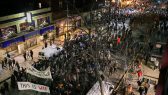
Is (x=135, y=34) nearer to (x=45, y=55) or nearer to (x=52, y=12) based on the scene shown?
(x=52, y=12)

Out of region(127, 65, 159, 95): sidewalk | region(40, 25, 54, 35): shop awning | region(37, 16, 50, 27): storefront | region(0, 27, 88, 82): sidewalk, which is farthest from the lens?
region(37, 16, 50, 27): storefront

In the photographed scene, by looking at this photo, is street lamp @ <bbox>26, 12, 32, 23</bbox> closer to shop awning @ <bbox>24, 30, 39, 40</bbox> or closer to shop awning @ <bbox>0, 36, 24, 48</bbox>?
shop awning @ <bbox>24, 30, 39, 40</bbox>

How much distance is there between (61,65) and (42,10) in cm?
1516

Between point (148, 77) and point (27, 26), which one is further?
point (27, 26)

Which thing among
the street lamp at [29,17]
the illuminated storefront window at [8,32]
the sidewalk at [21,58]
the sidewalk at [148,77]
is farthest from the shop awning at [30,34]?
the sidewalk at [148,77]

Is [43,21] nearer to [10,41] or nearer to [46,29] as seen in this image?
[46,29]

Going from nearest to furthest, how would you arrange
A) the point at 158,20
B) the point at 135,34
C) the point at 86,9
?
the point at 135,34 < the point at 158,20 < the point at 86,9

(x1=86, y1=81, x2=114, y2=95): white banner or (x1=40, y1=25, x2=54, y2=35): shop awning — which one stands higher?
(x1=40, y1=25, x2=54, y2=35): shop awning

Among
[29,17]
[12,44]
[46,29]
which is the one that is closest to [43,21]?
[46,29]

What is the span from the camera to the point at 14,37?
2922 cm

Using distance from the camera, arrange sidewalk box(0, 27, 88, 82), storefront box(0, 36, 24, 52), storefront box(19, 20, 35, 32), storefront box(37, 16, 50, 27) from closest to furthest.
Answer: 1. sidewalk box(0, 27, 88, 82)
2. storefront box(0, 36, 24, 52)
3. storefront box(19, 20, 35, 32)
4. storefront box(37, 16, 50, 27)

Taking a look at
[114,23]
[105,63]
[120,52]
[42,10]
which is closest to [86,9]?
[114,23]

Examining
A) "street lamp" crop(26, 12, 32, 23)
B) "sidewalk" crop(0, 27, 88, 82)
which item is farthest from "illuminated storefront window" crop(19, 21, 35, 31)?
"sidewalk" crop(0, 27, 88, 82)

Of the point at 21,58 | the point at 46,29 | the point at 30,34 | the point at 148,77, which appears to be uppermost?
the point at 46,29
